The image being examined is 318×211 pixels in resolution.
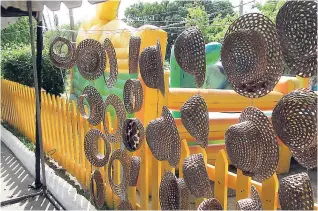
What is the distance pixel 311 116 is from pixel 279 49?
0.19 m

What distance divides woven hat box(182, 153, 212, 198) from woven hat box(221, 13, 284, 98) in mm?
361

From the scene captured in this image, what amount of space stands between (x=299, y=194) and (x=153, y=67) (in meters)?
0.75

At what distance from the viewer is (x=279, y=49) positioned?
86 centimetres

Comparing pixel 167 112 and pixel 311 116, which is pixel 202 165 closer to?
pixel 167 112

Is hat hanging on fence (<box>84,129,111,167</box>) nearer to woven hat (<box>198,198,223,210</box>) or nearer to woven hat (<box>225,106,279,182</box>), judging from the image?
woven hat (<box>198,198,223,210</box>)

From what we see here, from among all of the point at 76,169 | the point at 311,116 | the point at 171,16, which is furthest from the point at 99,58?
the point at 171,16

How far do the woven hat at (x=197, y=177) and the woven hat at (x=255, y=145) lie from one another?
0.59ft

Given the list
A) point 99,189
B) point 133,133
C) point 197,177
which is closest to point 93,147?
point 99,189

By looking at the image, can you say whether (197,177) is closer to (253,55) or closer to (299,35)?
(253,55)

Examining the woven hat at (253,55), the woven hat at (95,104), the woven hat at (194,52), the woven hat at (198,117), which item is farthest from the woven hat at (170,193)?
the woven hat at (95,104)

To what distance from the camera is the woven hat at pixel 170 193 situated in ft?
4.40

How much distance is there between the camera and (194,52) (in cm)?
108

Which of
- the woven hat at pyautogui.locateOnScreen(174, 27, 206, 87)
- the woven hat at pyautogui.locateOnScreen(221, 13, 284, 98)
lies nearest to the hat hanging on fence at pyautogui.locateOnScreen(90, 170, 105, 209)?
the woven hat at pyautogui.locateOnScreen(174, 27, 206, 87)

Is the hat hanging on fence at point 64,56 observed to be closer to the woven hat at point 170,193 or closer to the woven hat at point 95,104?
the woven hat at point 95,104
